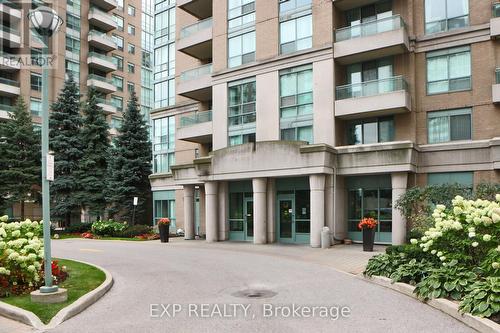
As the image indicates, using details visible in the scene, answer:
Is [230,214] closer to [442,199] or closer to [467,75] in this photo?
[442,199]

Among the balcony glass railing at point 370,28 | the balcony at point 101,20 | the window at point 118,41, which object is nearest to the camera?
the balcony glass railing at point 370,28

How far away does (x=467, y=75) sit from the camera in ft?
71.2

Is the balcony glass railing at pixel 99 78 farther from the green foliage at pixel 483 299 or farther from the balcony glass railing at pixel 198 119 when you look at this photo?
the green foliage at pixel 483 299

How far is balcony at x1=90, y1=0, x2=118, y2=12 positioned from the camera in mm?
60031

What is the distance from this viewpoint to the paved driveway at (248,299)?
794 centimetres

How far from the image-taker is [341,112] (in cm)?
2319

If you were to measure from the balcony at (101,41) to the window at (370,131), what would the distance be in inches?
1796

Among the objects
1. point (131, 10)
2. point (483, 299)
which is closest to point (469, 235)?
point (483, 299)

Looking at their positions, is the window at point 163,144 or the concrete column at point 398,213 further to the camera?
the window at point 163,144

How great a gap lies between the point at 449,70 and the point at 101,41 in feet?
162

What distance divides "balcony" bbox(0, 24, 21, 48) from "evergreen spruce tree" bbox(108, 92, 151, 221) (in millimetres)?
19383

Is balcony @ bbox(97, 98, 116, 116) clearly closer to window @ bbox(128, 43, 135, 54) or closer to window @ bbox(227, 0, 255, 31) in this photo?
window @ bbox(128, 43, 135, 54)

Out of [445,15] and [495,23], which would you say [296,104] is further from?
[495,23]

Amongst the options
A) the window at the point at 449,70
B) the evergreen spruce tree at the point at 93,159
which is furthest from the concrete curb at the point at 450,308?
the evergreen spruce tree at the point at 93,159
